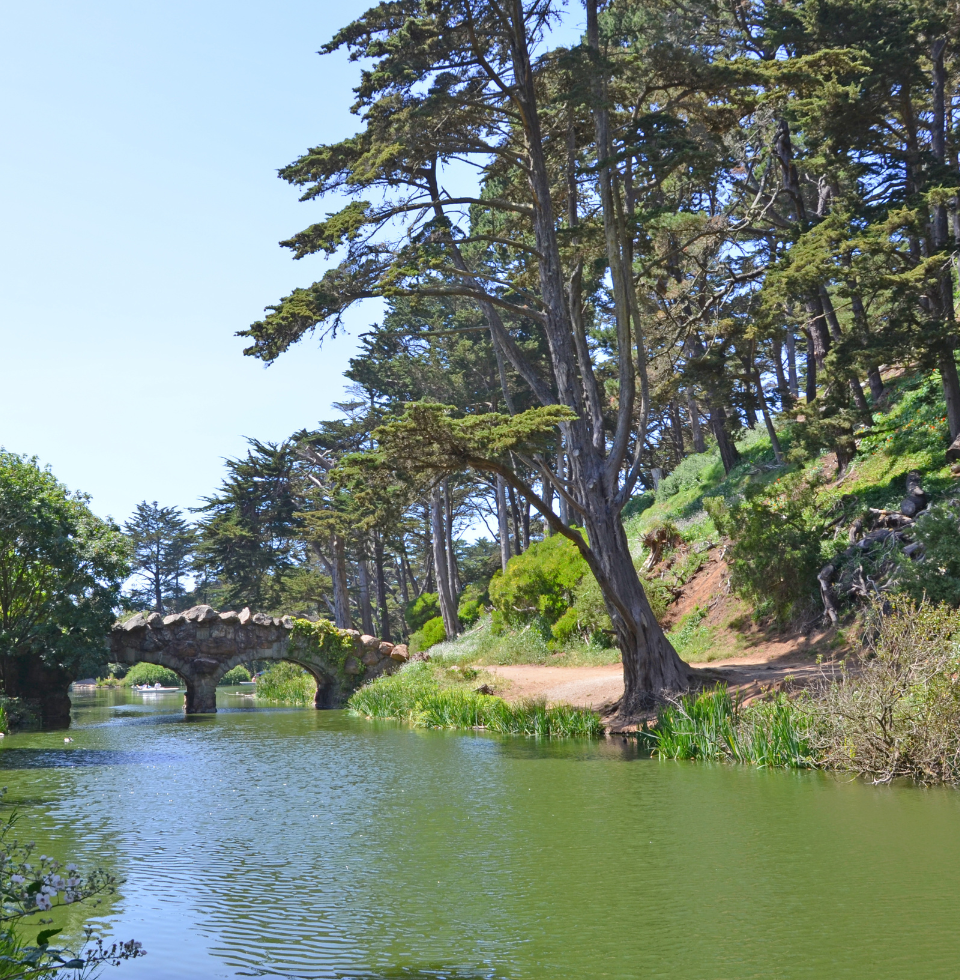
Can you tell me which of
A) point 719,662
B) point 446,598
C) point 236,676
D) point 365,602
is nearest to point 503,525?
point 446,598

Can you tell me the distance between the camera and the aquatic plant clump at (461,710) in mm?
17375

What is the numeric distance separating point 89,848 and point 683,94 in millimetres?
14160

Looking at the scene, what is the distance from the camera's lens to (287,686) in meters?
36.5

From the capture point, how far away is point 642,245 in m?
18.3

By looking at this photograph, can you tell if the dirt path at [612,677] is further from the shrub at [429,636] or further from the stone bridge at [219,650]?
the shrub at [429,636]

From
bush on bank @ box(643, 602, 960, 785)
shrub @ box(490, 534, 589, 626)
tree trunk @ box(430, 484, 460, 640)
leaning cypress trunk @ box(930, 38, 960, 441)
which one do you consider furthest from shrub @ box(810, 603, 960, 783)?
tree trunk @ box(430, 484, 460, 640)

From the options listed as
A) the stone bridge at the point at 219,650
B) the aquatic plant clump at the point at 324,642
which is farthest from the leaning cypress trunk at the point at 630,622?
the stone bridge at the point at 219,650

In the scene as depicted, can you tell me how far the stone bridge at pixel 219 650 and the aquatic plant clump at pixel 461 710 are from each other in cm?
238

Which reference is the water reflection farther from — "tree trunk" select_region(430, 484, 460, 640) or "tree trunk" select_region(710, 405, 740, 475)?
"tree trunk" select_region(710, 405, 740, 475)

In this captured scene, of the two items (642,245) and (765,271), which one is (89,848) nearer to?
(642,245)

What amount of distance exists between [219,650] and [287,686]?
672cm

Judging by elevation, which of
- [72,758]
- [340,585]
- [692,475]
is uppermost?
[692,475]

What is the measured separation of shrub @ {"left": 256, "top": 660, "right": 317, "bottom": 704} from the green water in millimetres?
19909

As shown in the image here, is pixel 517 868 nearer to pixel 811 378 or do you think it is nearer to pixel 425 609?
pixel 811 378
